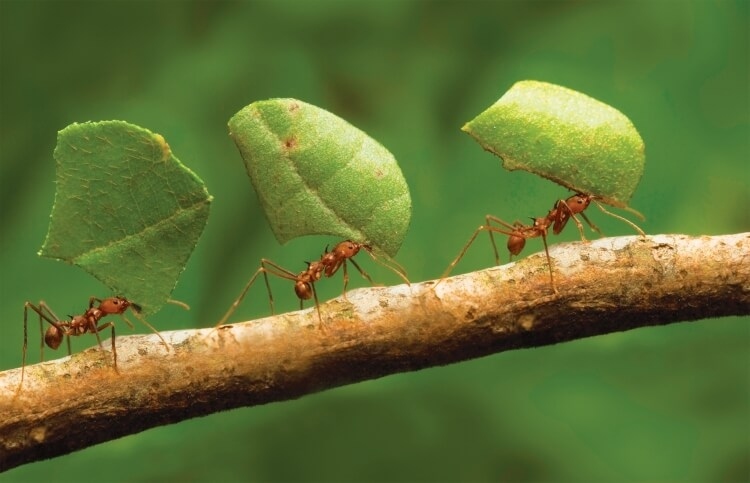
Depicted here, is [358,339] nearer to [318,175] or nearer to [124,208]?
[318,175]

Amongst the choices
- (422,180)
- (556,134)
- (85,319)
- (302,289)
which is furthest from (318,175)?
(422,180)

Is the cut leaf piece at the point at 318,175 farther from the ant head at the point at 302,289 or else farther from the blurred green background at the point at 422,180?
the blurred green background at the point at 422,180

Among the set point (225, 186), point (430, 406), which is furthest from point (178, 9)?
point (430, 406)

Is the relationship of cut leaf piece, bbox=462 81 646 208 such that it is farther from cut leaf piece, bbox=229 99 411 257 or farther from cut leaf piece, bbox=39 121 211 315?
cut leaf piece, bbox=39 121 211 315

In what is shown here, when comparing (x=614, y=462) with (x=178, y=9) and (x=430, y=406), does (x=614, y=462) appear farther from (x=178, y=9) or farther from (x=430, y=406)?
(x=178, y=9)

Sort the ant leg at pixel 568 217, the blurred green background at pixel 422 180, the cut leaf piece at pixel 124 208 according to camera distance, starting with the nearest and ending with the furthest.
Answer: the cut leaf piece at pixel 124 208
the ant leg at pixel 568 217
the blurred green background at pixel 422 180

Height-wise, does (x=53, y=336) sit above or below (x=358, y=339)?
above

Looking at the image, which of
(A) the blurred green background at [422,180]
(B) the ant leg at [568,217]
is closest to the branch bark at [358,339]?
(B) the ant leg at [568,217]
